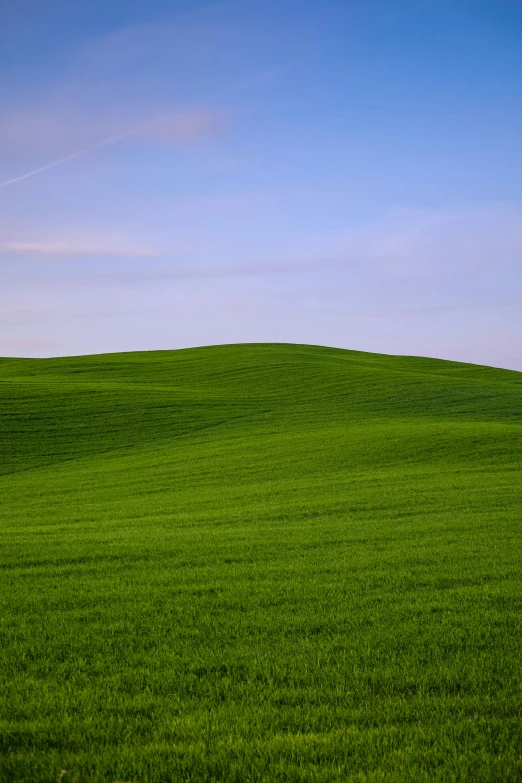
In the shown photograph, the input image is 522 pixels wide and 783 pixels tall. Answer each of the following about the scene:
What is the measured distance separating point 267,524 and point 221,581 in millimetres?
4961

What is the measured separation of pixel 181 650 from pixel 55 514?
38.0 ft

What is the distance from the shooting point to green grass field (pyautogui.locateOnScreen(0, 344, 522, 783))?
16.4 ft

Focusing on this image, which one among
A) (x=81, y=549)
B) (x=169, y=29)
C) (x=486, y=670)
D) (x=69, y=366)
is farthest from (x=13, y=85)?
(x=69, y=366)

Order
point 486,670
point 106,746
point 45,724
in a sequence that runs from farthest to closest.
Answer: point 486,670 → point 45,724 → point 106,746

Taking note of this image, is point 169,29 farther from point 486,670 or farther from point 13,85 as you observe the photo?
point 486,670

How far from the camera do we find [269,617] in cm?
814

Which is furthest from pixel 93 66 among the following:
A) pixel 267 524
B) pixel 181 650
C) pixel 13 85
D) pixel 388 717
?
pixel 388 717

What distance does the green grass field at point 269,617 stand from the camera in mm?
4992

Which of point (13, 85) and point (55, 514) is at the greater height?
point (13, 85)

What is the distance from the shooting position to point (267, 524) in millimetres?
14875

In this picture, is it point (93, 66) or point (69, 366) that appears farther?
point (69, 366)

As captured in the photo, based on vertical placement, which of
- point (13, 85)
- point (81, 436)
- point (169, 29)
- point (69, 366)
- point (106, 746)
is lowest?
point (106, 746)

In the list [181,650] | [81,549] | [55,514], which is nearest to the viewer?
[181,650]

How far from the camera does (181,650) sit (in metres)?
7.10
